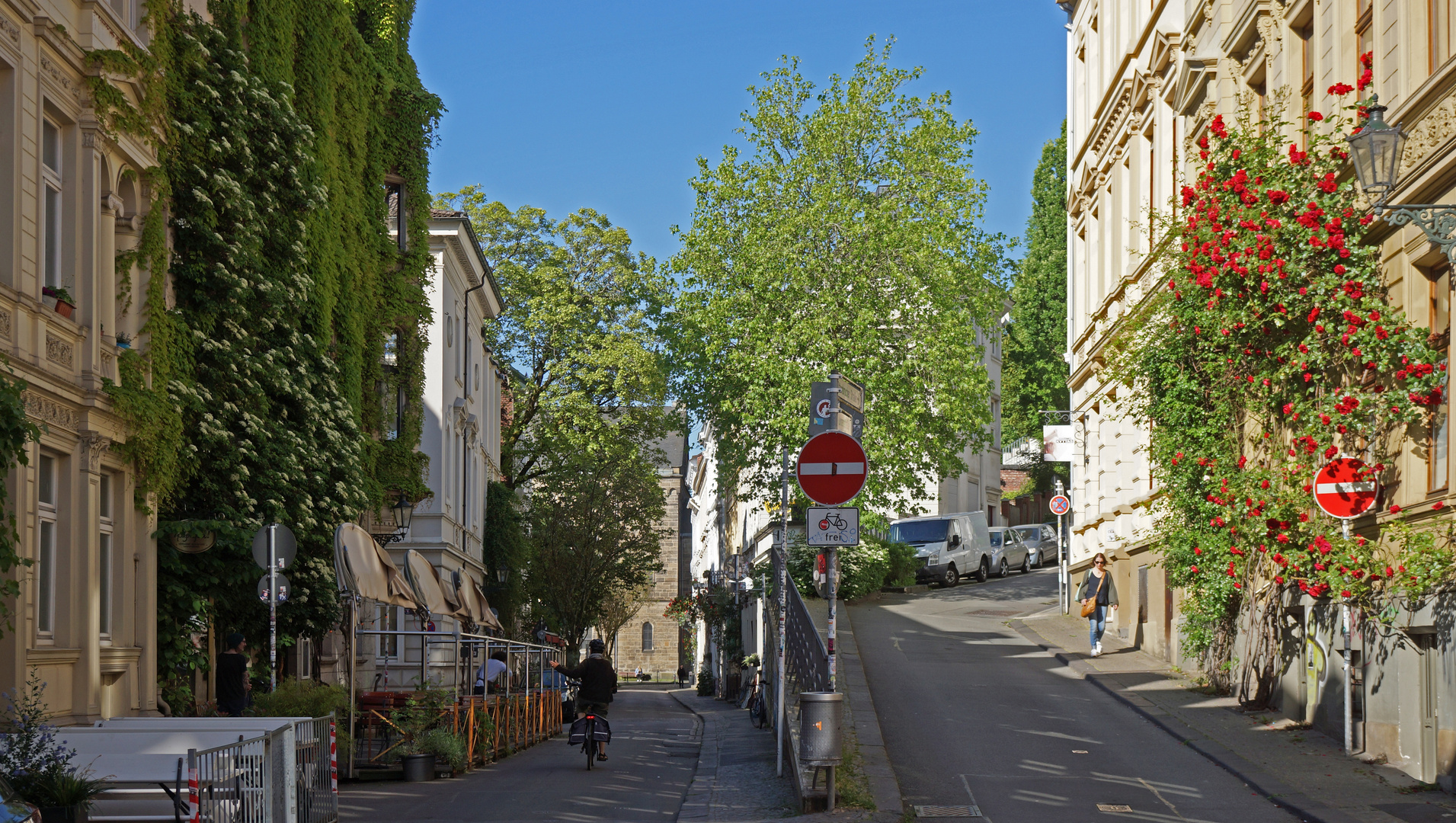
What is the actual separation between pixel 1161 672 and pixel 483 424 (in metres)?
27.1

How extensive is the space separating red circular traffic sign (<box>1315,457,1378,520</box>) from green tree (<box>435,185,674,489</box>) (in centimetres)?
3131

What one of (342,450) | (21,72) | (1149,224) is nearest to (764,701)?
(342,450)

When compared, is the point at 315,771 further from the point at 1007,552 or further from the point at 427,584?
the point at 1007,552

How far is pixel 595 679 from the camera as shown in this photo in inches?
725

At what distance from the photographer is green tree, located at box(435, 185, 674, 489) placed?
4678 cm

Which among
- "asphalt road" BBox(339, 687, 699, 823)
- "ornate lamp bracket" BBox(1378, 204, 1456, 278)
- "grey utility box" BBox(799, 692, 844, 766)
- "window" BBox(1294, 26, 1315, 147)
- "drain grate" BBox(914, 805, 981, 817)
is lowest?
"asphalt road" BBox(339, 687, 699, 823)

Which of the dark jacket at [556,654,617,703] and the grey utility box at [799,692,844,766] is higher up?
the grey utility box at [799,692,844,766]

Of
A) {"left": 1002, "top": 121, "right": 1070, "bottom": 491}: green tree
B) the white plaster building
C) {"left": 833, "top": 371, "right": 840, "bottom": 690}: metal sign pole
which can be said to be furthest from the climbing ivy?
{"left": 1002, "top": 121, "right": 1070, "bottom": 491}: green tree

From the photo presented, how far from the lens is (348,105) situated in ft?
82.8

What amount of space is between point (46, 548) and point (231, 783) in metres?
6.80

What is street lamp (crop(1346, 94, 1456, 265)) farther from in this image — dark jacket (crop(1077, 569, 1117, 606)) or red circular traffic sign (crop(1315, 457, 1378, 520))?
dark jacket (crop(1077, 569, 1117, 606))

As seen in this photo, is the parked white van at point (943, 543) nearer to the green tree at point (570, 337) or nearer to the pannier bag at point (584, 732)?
the green tree at point (570, 337)

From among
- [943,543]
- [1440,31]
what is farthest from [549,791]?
[943,543]

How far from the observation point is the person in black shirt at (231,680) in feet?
52.7
